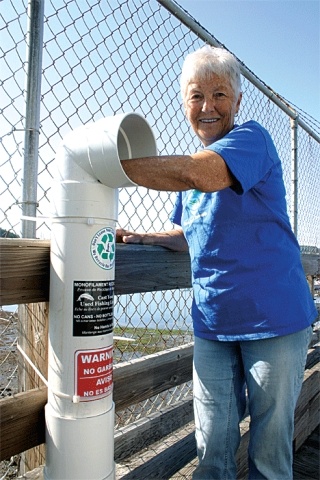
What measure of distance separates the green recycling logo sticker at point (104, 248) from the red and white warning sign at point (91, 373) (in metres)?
0.26

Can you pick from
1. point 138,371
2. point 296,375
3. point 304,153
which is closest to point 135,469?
point 138,371

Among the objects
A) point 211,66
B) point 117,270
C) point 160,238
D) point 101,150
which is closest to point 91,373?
point 117,270

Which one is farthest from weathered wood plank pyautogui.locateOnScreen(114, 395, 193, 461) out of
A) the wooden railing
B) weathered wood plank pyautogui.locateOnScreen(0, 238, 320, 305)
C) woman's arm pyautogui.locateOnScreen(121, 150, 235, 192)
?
woman's arm pyautogui.locateOnScreen(121, 150, 235, 192)

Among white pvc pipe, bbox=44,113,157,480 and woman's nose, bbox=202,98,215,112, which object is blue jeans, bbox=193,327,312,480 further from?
woman's nose, bbox=202,98,215,112

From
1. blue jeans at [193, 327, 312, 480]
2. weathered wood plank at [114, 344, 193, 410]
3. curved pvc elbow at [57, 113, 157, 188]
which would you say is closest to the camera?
curved pvc elbow at [57, 113, 157, 188]

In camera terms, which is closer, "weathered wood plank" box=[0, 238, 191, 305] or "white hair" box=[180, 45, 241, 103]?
"weathered wood plank" box=[0, 238, 191, 305]

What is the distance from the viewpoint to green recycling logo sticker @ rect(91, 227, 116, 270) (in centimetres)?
127

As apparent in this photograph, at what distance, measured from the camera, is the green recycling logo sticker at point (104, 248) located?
127 centimetres

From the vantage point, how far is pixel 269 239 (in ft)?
5.60

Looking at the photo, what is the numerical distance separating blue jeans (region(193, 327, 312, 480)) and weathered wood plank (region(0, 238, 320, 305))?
14.1 inches

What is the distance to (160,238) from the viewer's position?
202 cm

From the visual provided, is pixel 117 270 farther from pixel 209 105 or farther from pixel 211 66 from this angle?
pixel 211 66

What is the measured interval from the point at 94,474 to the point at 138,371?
2.15 ft

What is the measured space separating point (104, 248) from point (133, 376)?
804 mm
